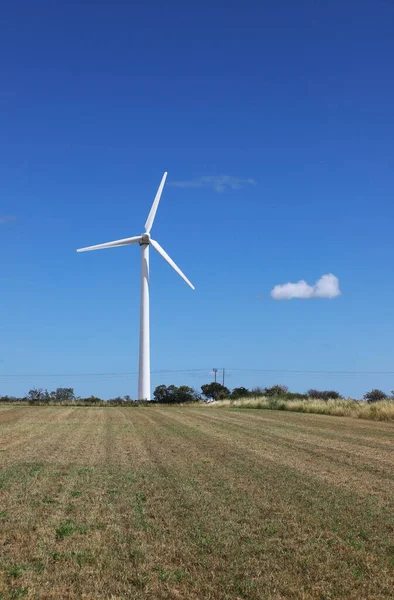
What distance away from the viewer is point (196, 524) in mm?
10750

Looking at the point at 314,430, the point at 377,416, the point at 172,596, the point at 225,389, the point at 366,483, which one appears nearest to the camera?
the point at 172,596

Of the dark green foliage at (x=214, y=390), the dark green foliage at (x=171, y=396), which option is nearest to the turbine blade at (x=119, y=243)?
the dark green foliage at (x=171, y=396)

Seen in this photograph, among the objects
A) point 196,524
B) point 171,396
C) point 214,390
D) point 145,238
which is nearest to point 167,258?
point 145,238

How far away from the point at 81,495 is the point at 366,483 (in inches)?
272

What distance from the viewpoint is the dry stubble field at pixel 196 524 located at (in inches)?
313

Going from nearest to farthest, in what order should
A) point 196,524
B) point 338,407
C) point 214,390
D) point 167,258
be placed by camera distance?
point 196,524 → point 338,407 → point 167,258 → point 214,390

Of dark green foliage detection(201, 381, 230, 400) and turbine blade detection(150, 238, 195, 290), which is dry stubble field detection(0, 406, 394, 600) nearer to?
turbine blade detection(150, 238, 195, 290)

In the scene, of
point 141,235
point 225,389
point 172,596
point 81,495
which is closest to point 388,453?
point 81,495

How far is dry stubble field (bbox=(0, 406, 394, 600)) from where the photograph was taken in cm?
795

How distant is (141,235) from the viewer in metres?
79.8

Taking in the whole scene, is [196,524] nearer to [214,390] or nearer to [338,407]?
[338,407]

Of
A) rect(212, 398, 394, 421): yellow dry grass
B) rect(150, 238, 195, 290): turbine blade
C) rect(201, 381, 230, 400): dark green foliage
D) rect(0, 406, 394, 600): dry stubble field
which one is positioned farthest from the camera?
rect(201, 381, 230, 400): dark green foliage

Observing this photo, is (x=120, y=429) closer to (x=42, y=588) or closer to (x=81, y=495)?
(x=81, y=495)

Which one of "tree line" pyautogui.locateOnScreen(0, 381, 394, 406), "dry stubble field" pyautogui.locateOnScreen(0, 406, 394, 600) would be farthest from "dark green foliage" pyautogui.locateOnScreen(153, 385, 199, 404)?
"dry stubble field" pyautogui.locateOnScreen(0, 406, 394, 600)
